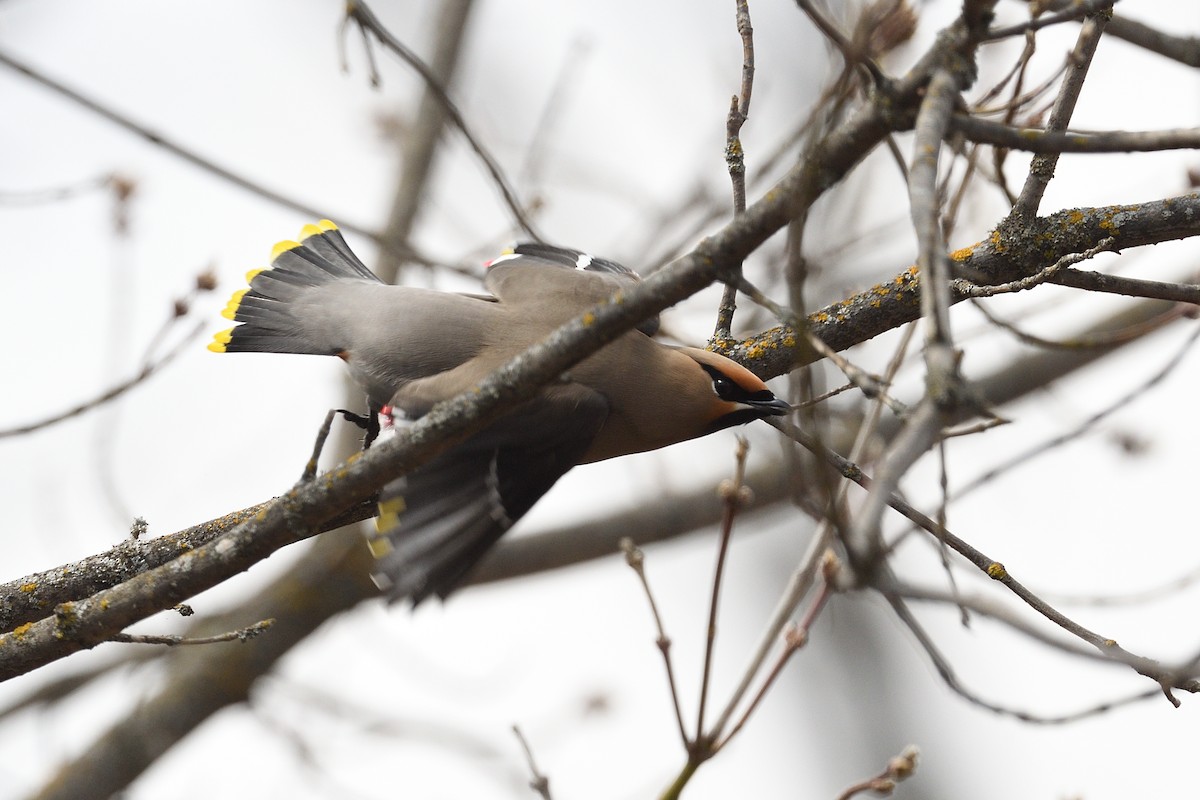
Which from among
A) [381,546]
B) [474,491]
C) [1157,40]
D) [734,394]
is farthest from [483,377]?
[1157,40]

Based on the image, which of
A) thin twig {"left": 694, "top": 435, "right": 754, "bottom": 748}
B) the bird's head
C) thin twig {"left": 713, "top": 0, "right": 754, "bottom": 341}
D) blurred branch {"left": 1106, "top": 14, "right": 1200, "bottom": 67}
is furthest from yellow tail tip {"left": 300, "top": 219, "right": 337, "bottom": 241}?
blurred branch {"left": 1106, "top": 14, "right": 1200, "bottom": 67}

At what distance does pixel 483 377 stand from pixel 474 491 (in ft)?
1.15

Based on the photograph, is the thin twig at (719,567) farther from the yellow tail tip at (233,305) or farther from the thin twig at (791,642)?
the yellow tail tip at (233,305)

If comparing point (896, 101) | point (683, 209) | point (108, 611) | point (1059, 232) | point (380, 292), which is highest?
point (683, 209)

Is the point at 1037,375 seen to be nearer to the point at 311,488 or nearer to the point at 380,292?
the point at 380,292

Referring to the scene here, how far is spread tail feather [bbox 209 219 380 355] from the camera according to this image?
444 cm

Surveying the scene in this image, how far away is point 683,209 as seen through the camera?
22.4 ft

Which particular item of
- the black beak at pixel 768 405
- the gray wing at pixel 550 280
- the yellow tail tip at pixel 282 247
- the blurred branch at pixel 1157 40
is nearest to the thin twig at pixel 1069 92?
the blurred branch at pixel 1157 40

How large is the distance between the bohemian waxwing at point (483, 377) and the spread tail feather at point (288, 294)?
11mm

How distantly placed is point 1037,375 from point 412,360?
4.79 m

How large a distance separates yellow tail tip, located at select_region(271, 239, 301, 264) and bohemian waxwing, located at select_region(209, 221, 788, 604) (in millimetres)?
424

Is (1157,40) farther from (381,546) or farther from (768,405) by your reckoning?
(381,546)

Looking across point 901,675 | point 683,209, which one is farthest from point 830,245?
point 901,675

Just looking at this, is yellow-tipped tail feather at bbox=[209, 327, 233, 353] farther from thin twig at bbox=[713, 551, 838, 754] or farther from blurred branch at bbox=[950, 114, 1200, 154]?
blurred branch at bbox=[950, 114, 1200, 154]
